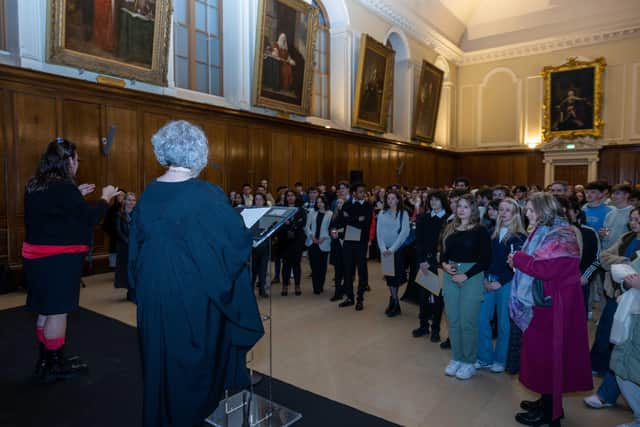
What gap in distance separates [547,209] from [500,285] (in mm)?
1151

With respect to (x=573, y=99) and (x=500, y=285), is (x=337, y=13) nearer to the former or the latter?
(x=573, y=99)

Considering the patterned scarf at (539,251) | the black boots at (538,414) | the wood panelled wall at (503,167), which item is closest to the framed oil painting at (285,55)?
the patterned scarf at (539,251)

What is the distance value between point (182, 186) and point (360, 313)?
4.10 m

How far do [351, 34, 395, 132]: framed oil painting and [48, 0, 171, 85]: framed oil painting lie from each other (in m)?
6.51

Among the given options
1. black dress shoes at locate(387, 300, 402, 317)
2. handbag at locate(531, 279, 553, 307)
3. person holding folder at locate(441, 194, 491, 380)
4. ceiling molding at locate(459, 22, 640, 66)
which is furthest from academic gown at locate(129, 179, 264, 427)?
ceiling molding at locate(459, 22, 640, 66)

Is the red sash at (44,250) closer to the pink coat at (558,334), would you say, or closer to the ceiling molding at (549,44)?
the pink coat at (558,334)

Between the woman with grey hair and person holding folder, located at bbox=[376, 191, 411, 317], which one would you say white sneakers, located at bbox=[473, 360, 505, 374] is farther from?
the woman with grey hair

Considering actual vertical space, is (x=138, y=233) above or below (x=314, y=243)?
above

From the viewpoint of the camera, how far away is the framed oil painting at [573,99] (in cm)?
1664

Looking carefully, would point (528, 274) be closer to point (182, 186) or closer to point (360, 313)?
point (182, 186)

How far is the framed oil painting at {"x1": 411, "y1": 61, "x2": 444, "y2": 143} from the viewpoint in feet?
54.1

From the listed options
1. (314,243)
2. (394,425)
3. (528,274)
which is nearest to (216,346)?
(394,425)

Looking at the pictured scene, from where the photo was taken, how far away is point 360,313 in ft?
18.2

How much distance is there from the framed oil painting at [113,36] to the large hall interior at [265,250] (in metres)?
0.04
